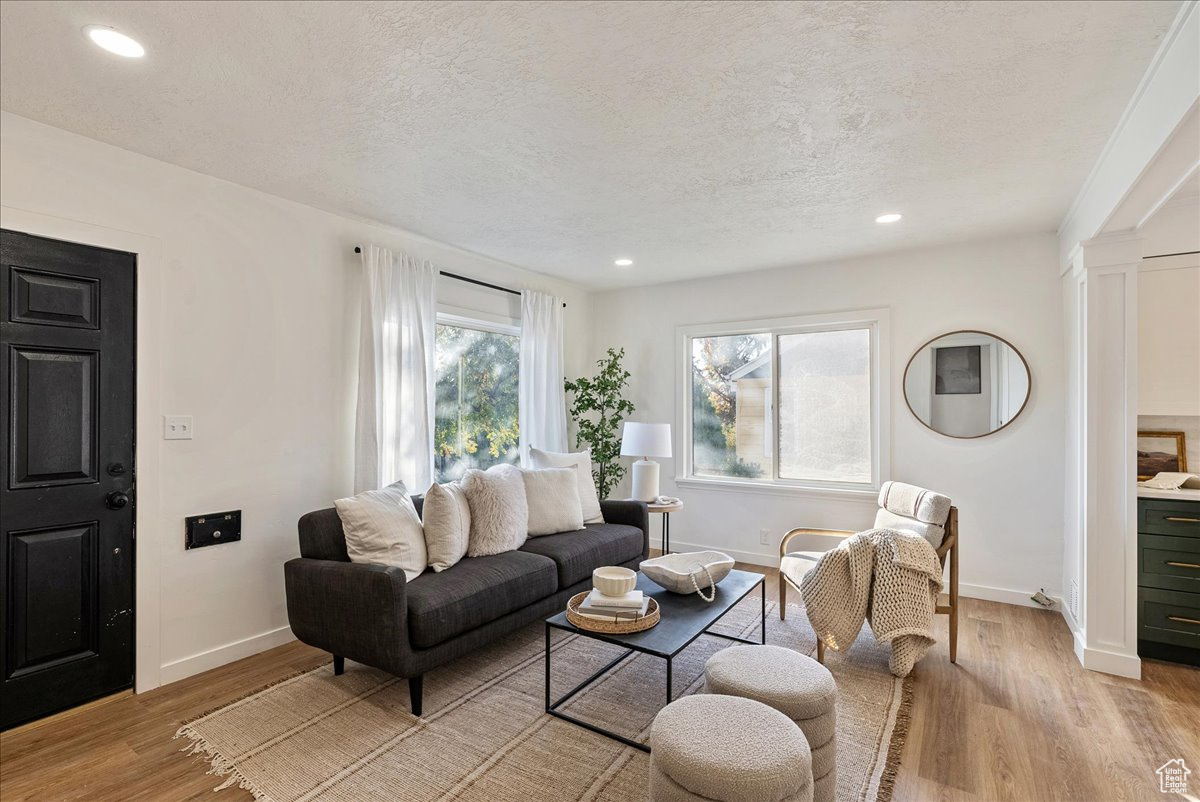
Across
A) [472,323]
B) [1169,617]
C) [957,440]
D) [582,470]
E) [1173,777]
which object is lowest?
[1173,777]

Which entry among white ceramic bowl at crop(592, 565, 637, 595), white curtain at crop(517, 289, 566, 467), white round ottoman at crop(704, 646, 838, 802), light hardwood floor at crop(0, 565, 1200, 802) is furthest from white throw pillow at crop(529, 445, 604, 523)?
white round ottoman at crop(704, 646, 838, 802)

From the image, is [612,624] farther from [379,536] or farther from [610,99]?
[610,99]

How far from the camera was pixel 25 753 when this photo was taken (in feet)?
6.97

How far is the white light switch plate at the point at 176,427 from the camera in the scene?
8.77 feet

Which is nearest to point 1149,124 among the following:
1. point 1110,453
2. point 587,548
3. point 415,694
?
point 1110,453

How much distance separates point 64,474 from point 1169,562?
206 inches

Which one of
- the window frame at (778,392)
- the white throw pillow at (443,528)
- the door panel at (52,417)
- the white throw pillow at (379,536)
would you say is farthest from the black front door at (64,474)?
the window frame at (778,392)

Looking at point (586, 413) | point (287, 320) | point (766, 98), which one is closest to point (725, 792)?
point (766, 98)

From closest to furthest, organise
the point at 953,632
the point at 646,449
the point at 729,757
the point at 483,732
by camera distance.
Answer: the point at 729,757, the point at 483,732, the point at 953,632, the point at 646,449

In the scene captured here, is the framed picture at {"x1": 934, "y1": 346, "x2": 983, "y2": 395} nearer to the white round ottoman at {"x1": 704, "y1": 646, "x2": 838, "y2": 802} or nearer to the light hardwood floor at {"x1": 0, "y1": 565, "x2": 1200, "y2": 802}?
the light hardwood floor at {"x1": 0, "y1": 565, "x2": 1200, "y2": 802}

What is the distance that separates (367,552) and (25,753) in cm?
134

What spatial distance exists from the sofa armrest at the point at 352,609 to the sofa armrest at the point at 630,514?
193cm

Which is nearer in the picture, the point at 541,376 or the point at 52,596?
the point at 52,596

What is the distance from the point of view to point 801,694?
181 cm
